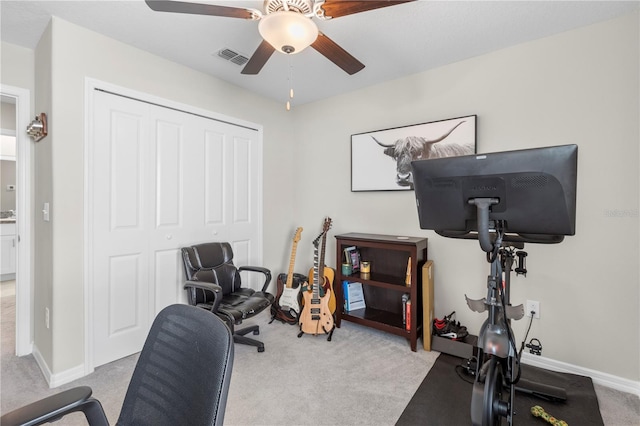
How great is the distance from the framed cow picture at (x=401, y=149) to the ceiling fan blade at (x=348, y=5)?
1501mm

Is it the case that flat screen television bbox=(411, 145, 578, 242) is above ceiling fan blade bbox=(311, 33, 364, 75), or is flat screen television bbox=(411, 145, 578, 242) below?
below

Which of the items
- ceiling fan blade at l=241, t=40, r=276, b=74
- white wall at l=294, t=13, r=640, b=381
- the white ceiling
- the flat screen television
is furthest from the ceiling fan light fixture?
white wall at l=294, t=13, r=640, b=381

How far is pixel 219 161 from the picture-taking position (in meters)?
3.11

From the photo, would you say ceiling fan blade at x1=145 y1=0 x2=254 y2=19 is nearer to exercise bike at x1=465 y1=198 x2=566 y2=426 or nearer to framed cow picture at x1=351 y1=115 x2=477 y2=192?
exercise bike at x1=465 y1=198 x2=566 y2=426

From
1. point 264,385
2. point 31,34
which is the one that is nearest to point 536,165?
point 264,385

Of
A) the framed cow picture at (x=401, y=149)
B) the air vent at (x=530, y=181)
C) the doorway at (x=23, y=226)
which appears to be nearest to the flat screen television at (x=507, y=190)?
the air vent at (x=530, y=181)

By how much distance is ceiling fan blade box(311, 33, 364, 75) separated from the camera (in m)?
1.78

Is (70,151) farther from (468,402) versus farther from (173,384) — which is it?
(468,402)

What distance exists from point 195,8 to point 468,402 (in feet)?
8.77

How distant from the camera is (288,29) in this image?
61.2 inches

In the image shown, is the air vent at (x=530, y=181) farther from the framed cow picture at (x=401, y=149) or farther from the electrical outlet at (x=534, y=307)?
the electrical outlet at (x=534, y=307)

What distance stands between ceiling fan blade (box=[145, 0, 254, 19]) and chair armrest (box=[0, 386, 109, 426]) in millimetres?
1592

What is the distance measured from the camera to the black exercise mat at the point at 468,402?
172 cm

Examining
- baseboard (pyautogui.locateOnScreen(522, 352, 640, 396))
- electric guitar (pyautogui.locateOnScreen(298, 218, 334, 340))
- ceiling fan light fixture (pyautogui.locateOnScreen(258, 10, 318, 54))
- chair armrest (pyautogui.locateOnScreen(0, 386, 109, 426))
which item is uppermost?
ceiling fan light fixture (pyautogui.locateOnScreen(258, 10, 318, 54))
